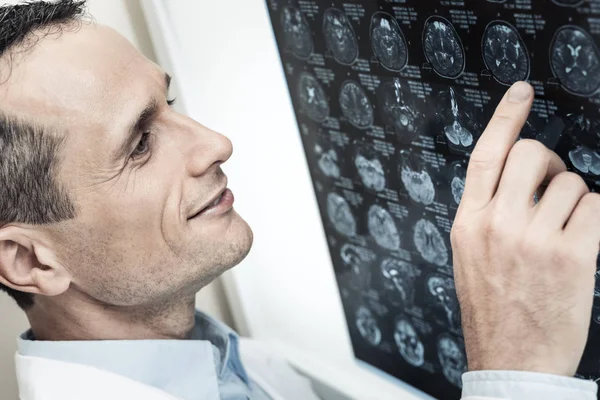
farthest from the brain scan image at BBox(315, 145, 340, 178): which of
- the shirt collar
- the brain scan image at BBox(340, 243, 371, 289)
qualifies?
the shirt collar

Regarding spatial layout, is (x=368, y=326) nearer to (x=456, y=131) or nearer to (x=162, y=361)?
(x=162, y=361)

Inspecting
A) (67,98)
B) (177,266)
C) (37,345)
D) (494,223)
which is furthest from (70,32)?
(494,223)

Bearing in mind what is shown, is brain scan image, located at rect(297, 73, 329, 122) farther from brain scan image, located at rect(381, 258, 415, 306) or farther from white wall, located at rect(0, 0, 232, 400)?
white wall, located at rect(0, 0, 232, 400)

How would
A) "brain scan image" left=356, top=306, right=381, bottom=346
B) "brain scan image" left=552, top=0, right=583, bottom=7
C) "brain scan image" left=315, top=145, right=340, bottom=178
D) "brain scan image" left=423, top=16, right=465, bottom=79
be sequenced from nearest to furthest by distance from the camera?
1. "brain scan image" left=552, top=0, right=583, bottom=7
2. "brain scan image" left=423, top=16, right=465, bottom=79
3. "brain scan image" left=315, top=145, right=340, bottom=178
4. "brain scan image" left=356, top=306, right=381, bottom=346

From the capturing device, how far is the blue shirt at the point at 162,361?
3.78 ft

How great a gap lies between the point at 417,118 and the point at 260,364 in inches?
24.6

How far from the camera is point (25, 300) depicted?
1190mm

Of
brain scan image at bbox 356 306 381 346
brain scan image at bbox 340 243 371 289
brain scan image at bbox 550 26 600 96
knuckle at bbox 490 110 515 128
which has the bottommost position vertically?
brain scan image at bbox 356 306 381 346

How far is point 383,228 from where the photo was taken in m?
1.22

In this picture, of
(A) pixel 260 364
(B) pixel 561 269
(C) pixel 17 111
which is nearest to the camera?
(B) pixel 561 269

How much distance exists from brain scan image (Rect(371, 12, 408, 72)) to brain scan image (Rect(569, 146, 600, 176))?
0.81 ft

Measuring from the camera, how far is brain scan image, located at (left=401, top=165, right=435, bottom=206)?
1076 millimetres

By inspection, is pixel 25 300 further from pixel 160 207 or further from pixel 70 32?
pixel 70 32

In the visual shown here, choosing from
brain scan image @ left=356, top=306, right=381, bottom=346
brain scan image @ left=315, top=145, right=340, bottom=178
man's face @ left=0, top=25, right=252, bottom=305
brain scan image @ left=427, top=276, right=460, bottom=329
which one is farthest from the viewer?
brain scan image @ left=356, top=306, right=381, bottom=346
